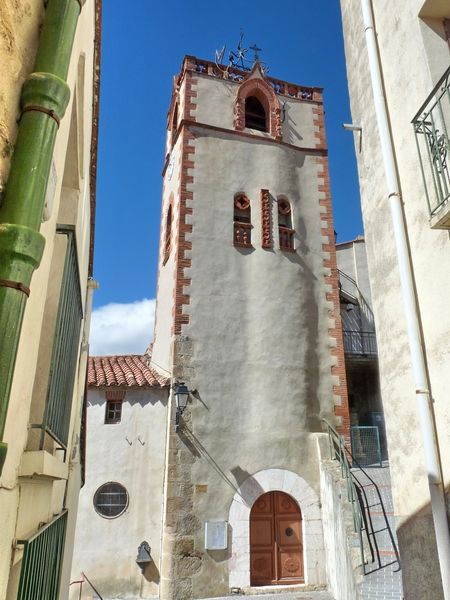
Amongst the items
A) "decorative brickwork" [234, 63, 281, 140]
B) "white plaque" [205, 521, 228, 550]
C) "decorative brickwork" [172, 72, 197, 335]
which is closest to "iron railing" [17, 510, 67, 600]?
"white plaque" [205, 521, 228, 550]

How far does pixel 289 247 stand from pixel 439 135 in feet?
31.1

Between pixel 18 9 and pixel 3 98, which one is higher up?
pixel 18 9

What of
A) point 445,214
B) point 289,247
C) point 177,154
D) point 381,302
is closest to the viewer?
point 445,214

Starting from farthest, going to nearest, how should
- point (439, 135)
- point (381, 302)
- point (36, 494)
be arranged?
1. point (381, 302)
2. point (439, 135)
3. point (36, 494)

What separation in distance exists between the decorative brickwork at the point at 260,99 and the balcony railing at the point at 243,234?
3097 millimetres

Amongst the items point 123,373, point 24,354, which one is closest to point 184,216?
point 123,373

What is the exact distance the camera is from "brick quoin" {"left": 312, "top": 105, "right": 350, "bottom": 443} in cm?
1212

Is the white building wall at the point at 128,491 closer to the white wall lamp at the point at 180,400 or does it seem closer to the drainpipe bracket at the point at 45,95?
the white wall lamp at the point at 180,400

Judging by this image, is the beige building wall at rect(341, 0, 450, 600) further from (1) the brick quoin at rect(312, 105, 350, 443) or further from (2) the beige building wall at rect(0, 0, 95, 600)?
(1) the brick quoin at rect(312, 105, 350, 443)

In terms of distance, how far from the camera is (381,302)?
4.84m

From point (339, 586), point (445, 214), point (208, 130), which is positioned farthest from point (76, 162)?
point (208, 130)

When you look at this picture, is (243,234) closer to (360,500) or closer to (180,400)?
(180,400)

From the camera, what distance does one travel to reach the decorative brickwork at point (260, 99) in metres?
14.5

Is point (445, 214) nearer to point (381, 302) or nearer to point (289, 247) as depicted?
point (381, 302)
